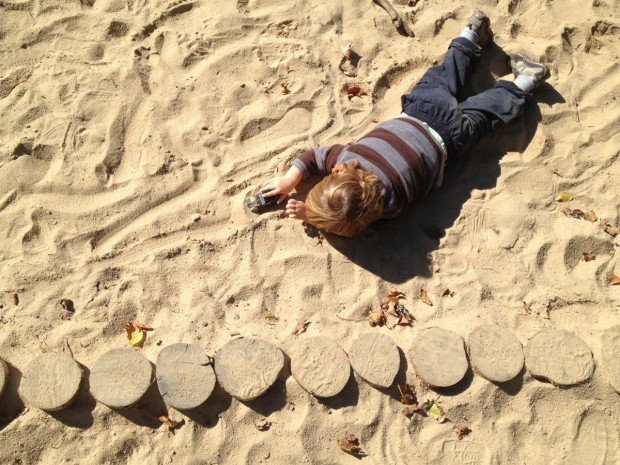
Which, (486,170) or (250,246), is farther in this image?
(486,170)

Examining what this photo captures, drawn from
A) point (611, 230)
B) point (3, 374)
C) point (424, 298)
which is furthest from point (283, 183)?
point (611, 230)

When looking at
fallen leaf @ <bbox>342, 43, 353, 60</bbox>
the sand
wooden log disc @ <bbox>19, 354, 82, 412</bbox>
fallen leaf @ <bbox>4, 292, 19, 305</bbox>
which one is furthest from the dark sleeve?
fallen leaf @ <bbox>4, 292, 19, 305</bbox>

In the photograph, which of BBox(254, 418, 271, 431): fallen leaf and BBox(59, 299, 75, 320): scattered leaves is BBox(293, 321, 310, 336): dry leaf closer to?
BBox(254, 418, 271, 431): fallen leaf

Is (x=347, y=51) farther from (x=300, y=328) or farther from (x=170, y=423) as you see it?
(x=170, y=423)

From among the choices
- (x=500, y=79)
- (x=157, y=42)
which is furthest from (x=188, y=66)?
(x=500, y=79)

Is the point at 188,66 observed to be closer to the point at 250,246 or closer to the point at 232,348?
the point at 250,246

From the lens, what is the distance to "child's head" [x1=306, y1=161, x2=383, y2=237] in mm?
2539

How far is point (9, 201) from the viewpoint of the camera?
2930mm

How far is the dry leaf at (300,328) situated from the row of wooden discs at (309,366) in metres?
0.06

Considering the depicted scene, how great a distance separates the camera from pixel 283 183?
294 centimetres

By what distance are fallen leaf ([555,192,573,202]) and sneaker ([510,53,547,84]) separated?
2.52ft

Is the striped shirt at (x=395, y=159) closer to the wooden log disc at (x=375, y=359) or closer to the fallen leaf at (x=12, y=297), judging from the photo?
the wooden log disc at (x=375, y=359)

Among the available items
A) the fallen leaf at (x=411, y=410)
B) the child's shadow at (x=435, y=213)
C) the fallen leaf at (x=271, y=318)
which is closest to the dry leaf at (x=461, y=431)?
the fallen leaf at (x=411, y=410)

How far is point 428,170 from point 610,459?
1757 millimetres
